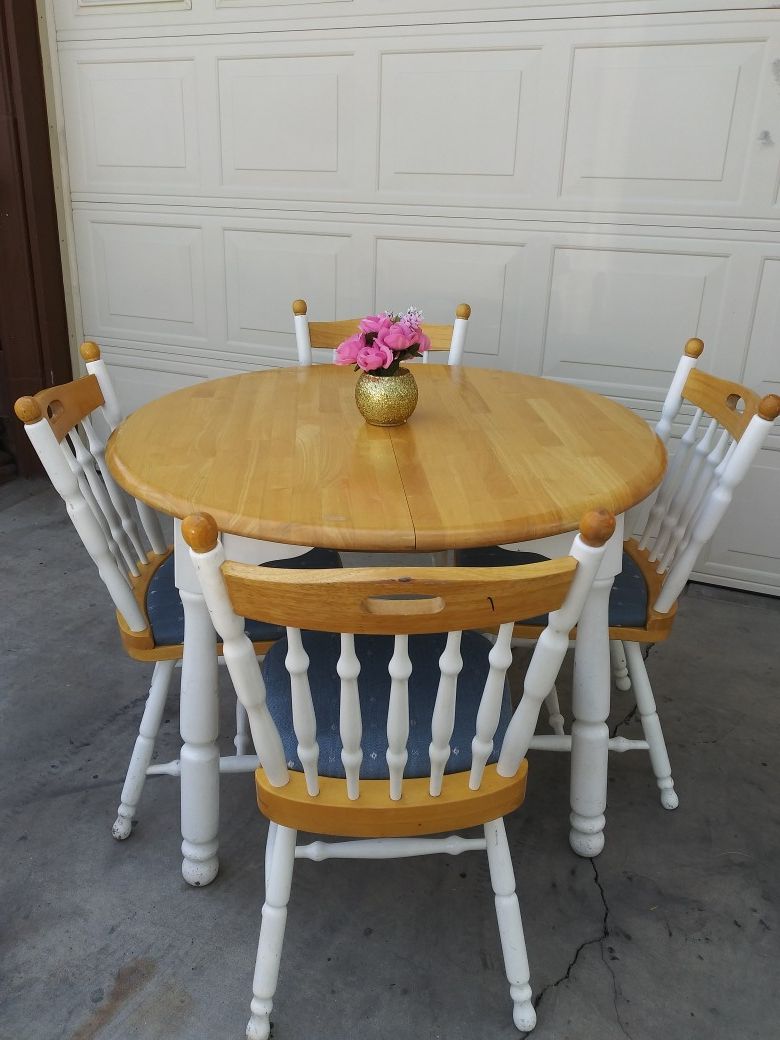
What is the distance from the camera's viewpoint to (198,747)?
1452 millimetres

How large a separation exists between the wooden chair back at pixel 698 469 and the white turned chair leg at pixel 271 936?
2.69ft

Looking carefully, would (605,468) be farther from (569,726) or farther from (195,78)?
(195,78)

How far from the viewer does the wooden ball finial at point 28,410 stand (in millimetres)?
1312

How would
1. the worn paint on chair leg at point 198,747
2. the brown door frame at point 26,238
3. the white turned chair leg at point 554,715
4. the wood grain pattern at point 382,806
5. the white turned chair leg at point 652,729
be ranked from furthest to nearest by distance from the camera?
the brown door frame at point 26,238
the white turned chair leg at point 554,715
the white turned chair leg at point 652,729
the worn paint on chair leg at point 198,747
the wood grain pattern at point 382,806

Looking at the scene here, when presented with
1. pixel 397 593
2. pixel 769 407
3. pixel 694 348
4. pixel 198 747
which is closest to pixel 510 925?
pixel 198 747

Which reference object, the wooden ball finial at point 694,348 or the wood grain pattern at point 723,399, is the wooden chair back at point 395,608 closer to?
the wood grain pattern at point 723,399

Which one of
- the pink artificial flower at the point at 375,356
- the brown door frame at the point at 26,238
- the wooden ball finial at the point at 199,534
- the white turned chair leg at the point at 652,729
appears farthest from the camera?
the brown door frame at the point at 26,238

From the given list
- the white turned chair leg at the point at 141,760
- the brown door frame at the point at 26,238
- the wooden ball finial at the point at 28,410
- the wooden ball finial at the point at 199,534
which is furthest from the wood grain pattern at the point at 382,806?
the brown door frame at the point at 26,238

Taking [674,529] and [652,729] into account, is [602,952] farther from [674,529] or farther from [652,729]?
[674,529]

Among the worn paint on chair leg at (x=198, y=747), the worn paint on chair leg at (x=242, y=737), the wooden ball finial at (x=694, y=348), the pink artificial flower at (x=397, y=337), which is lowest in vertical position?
the worn paint on chair leg at (x=242, y=737)

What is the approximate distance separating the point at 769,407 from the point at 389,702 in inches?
32.7

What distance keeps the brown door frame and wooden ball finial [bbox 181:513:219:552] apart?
2985mm

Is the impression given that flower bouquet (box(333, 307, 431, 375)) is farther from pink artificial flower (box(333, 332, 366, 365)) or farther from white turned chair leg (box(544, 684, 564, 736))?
white turned chair leg (box(544, 684, 564, 736))

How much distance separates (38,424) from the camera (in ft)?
4.39
